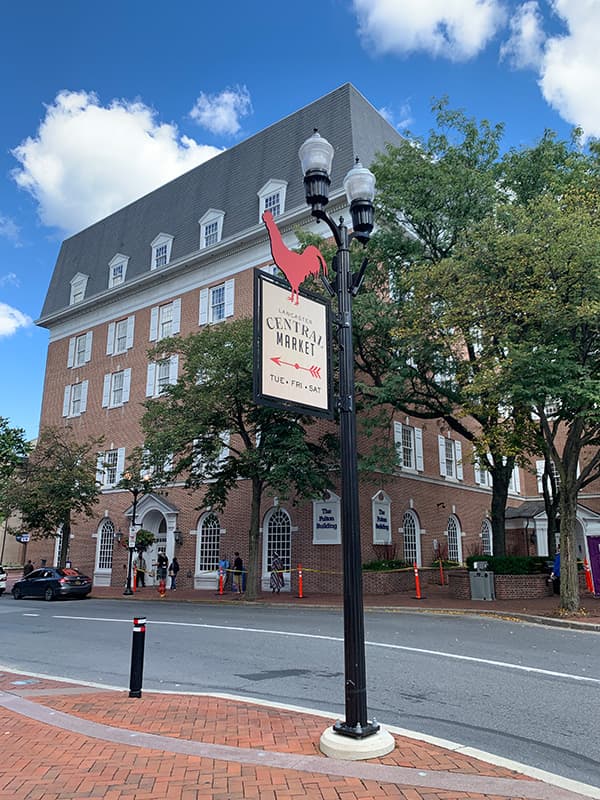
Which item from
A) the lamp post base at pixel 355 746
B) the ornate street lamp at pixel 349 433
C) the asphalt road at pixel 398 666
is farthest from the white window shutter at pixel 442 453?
the lamp post base at pixel 355 746

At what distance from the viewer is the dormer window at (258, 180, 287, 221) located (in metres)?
31.2

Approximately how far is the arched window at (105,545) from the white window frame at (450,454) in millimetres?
17753

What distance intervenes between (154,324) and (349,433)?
31.2 metres

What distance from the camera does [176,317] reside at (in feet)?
114

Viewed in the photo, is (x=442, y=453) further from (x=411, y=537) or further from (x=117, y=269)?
(x=117, y=269)

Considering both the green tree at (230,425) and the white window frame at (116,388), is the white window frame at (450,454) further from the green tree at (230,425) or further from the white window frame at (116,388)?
the white window frame at (116,388)

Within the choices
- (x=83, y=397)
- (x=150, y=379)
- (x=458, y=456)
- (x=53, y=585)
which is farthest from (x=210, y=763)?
(x=83, y=397)

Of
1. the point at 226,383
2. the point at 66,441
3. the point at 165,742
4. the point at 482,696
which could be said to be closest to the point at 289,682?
the point at 482,696

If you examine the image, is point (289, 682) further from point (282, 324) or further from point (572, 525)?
point (572, 525)

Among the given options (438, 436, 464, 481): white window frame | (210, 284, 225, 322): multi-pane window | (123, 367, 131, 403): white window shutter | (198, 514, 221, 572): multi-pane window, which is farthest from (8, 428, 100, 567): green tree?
(438, 436, 464, 481): white window frame

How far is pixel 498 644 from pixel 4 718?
858cm

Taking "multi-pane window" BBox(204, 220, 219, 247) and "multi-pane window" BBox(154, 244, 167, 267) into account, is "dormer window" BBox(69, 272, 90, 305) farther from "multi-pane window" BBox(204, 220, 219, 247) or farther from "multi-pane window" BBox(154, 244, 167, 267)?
"multi-pane window" BBox(204, 220, 219, 247)

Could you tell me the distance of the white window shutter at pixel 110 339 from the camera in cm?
3791

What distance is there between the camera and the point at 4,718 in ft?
21.5
